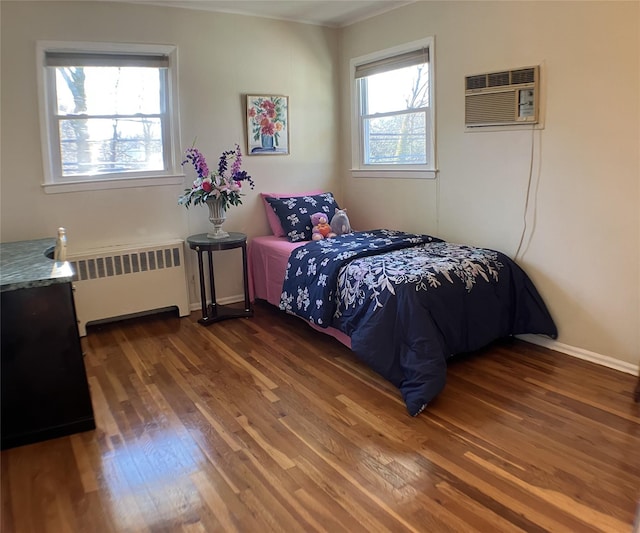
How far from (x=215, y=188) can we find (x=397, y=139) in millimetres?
1578

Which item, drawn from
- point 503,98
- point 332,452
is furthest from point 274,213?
point 332,452

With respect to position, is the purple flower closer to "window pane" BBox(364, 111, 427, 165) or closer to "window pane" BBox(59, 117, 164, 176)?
"window pane" BBox(59, 117, 164, 176)

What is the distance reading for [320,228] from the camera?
4246 mm

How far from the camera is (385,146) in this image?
15.0 feet

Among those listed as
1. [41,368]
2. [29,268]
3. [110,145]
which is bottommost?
[41,368]

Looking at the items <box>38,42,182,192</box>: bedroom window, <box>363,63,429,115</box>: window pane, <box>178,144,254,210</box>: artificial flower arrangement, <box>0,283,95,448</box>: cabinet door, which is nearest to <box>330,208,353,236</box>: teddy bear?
<box>178,144,254,210</box>: artificial flower arrangement

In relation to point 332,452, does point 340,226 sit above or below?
above

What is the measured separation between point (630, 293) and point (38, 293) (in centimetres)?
308

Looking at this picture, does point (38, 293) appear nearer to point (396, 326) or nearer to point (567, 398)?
point (396, 326)

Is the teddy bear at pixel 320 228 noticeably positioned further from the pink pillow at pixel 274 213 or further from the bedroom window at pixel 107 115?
the bedroom window at pixel 107 115

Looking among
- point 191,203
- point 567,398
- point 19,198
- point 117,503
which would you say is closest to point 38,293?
point 117,503

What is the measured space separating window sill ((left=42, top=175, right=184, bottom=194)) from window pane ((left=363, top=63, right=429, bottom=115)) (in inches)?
70.6

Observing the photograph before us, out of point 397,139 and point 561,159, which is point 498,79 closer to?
point 561,159

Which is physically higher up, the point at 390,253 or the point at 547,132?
the point at 547,132
